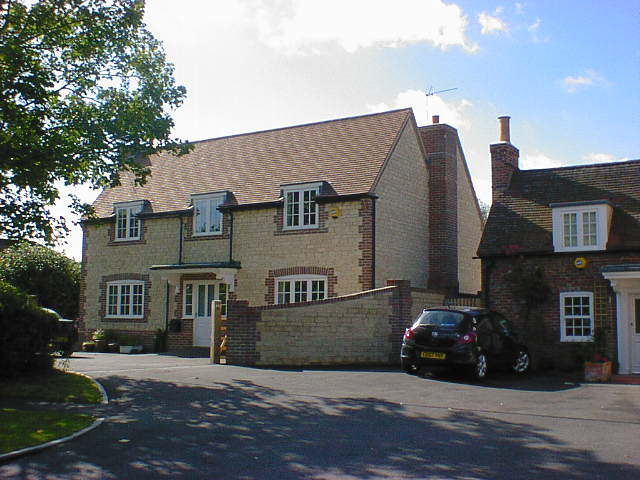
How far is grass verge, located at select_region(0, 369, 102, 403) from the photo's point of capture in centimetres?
1221

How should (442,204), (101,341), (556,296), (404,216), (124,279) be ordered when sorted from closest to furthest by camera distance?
(556,296), (404,216), (442,204), (101,341), (124,279)

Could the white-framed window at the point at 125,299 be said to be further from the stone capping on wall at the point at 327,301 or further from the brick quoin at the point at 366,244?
the stone capping on wall at the point at 327,301

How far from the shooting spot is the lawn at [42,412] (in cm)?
875

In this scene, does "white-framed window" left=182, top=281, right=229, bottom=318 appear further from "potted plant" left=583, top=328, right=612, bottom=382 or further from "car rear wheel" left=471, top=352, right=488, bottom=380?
"potted plant" left=583, top=328, right=612, bottom=382

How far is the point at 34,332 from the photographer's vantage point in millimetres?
14453

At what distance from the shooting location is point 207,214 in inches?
1040

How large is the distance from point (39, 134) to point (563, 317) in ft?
51.0

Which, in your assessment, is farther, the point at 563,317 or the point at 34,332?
the point at 563,317

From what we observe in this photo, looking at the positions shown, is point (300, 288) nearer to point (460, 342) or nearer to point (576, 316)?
point (576, 316)

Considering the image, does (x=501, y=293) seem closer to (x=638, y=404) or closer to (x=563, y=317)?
(x=563, y=317)

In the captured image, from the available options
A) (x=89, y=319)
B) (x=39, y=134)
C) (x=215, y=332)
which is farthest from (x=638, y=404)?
(x=89, y=319)

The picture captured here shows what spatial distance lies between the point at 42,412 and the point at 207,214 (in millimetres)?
16209

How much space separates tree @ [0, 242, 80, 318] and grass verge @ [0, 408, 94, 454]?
23218mm

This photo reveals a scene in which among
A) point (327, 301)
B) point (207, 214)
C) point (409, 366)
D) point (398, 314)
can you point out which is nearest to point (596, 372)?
point (409, 366)
